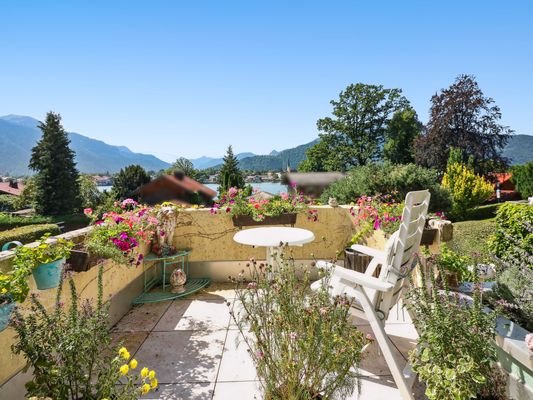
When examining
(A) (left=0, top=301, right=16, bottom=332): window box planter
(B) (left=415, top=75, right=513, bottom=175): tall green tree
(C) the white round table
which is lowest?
(A) (left=0, top=301, right=16, bottom=332): window box planter

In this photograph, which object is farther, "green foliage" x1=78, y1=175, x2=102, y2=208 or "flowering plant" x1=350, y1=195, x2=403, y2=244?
"green foliage" x1=78, y1=175, x2=102, y2=208

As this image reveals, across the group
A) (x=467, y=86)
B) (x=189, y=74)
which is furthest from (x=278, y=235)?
(x=467, y=86)

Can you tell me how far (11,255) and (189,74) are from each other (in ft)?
45.1

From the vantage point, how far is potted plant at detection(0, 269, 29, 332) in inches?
59.8

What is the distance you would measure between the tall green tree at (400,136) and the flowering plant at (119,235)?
2507 cm

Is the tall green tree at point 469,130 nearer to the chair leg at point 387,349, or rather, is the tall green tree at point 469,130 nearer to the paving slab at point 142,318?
the paving slab at point 142,318

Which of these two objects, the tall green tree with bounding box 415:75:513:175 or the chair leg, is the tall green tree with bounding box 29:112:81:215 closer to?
the tall green tree with bounding box 415:75:513:175

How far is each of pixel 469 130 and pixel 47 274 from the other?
22.0 m

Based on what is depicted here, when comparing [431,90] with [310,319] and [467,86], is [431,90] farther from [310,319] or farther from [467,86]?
[310,319]

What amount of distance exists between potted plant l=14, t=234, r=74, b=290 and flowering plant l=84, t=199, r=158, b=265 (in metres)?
0.55

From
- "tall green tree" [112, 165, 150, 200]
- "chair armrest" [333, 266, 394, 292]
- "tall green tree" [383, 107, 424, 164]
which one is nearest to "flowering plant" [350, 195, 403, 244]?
"chair armrest" [333, 266, 394, 292]

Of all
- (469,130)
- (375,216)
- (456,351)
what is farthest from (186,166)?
(456,351)

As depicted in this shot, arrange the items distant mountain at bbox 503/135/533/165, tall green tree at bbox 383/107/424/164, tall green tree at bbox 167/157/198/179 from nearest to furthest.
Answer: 1. tall green tree at bbox 383/107/424/164
2. tall green tree at bbox 167/157/198/179
3. distant mountain at bbox 503/135/533/165

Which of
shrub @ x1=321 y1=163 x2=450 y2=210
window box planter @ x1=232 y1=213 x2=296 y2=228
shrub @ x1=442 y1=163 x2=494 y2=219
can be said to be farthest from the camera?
shrub @ x1=442 y1=163 x2=494 y2=219
